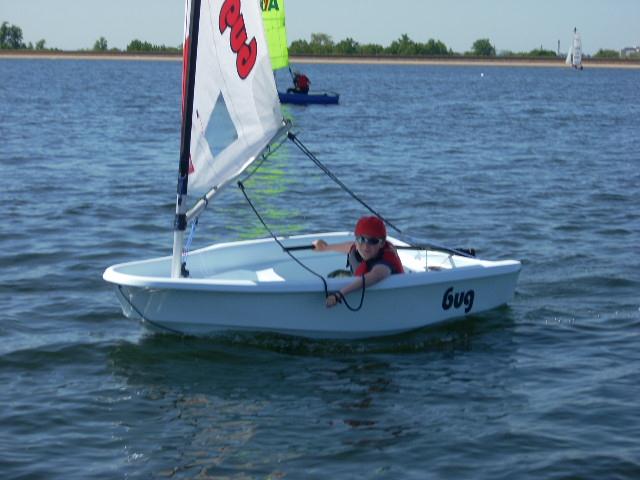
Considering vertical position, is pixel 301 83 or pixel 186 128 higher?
pixel 186 128

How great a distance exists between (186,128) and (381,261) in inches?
80.8

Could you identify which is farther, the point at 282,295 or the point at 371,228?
the point at 371,228

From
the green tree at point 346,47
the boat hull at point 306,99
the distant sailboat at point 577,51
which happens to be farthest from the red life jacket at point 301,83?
the green tree at point 346,47

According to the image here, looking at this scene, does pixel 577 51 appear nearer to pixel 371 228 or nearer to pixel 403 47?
pixel 403 47

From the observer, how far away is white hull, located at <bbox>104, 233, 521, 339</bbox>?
9578 mm

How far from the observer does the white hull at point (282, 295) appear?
9.58 meters

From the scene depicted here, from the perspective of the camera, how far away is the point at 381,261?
10148 millimetres

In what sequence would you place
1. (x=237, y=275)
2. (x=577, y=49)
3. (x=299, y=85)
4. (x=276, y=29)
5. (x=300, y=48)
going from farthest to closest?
1. (x=300, y=48)
2. (x=577, y=49)
3. (x=299, y=85)
4. (x=276, y=29)
5. (x=237, y=275)

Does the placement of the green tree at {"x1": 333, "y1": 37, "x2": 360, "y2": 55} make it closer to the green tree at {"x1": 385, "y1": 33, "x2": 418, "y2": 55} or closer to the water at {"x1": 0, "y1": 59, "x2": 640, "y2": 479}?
the green tree at {"x1": 385, "y1": 33, "x2": 418, "y2": 55}

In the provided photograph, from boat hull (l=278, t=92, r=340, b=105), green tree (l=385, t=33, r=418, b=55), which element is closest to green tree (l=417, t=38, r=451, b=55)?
green tree (l=385, t=33, r=418, b=55)

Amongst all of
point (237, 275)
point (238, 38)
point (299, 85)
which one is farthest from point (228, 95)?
point (299, 85)

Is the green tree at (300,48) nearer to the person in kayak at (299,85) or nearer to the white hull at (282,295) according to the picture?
the person in kayak at (299,85)

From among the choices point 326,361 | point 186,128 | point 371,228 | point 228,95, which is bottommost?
point 326,361

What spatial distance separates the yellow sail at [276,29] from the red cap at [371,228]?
2377cm
